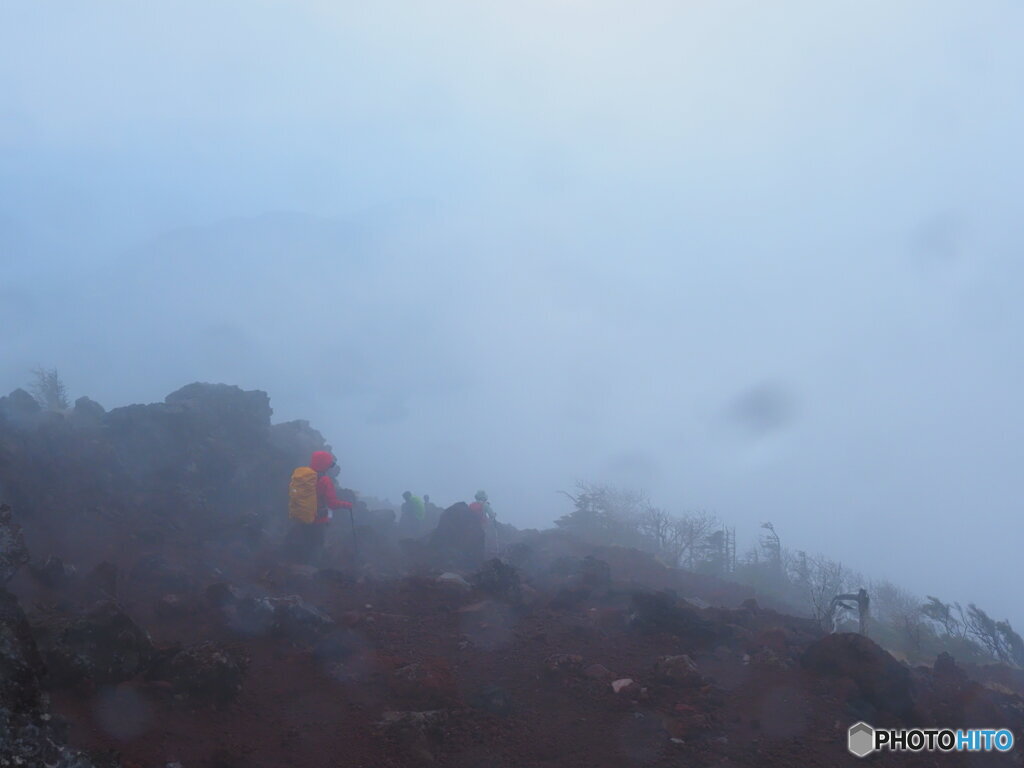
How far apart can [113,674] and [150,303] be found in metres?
144

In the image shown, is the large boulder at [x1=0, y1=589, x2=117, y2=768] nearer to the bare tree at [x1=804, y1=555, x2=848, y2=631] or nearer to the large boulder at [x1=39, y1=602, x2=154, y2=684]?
the large boulder at [x1=39, y1=602, x2=154, y2=684]

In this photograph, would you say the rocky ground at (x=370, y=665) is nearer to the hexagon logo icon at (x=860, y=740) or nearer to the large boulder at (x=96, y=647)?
the large boulder at (x=96, y=647)

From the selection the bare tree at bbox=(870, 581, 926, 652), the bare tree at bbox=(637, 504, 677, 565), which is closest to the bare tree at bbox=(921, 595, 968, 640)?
the bare tree at bbox=(870, 581, 926, 652)

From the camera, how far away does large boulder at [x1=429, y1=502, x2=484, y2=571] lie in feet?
52.1

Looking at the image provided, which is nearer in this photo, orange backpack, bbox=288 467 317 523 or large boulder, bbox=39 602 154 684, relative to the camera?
large boulder, bbox=39 602 154 684

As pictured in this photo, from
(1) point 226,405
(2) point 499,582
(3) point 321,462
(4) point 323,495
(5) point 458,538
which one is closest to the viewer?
(2) point 499,582

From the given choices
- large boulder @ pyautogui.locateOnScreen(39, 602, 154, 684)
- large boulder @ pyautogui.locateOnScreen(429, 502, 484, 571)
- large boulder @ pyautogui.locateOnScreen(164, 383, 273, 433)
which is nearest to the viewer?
large boulder @ pyautogui.locateOnScreen(39, 602, 154, 684)

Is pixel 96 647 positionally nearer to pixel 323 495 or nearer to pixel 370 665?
pixel 370 665

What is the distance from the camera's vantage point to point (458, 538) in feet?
53.8

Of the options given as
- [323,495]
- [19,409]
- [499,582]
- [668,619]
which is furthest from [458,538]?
[19,409]

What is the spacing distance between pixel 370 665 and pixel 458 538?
27.6ft

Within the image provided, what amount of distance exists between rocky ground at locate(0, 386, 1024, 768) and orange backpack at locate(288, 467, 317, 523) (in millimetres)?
887

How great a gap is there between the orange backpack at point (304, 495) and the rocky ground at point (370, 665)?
89cm

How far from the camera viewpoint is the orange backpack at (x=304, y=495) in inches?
521
